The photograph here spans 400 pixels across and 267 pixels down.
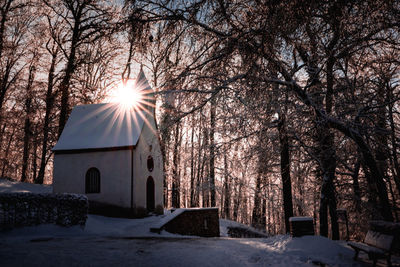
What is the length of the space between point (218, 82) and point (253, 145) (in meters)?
5.39

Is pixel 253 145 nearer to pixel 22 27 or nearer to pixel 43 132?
pixel 43 132

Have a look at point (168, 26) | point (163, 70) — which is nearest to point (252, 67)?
point (168, 26)

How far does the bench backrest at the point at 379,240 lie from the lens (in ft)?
19.2

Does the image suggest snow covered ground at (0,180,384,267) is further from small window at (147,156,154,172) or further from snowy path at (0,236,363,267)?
small window at (147,156,154,172)

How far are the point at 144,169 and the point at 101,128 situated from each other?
394cm

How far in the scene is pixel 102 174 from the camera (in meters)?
17.5

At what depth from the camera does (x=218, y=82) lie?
26.7 feet

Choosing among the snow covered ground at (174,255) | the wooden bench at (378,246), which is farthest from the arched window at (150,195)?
the wooden bench at (378,246)

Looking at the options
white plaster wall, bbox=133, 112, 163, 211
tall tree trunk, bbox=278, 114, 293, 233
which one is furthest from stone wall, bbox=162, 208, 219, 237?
tall tree trunk, bbox=278, 114, 293, 233

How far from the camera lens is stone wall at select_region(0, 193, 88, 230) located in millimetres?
10172

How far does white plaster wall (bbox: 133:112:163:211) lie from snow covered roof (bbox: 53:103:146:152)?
720 mm

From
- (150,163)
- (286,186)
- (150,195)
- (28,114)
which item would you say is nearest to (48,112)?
(28,114)

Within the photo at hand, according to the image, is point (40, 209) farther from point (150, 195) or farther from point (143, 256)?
point (150, 195)

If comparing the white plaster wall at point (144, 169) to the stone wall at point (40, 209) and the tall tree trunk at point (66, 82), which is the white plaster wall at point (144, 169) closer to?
the stone wall at point (40, 209)
